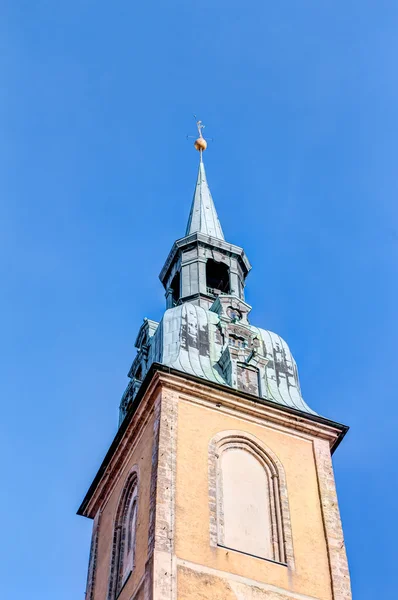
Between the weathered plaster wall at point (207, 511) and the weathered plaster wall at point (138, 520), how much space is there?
91 centimetres

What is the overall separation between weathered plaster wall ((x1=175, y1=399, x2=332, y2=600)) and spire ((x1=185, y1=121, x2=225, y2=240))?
1110cm

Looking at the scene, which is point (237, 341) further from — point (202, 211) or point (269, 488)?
point (202, 211)

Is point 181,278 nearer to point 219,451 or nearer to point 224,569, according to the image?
point 219,451

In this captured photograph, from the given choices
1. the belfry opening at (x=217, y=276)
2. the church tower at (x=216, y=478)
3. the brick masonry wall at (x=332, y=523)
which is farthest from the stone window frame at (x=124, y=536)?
the belfry opening at (x=217, y=276)

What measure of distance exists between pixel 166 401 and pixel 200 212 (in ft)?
45.4

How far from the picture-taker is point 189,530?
77.3ft

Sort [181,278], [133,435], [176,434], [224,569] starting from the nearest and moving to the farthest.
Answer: [224,569]
[176,434]
[133,435]
[181,278]

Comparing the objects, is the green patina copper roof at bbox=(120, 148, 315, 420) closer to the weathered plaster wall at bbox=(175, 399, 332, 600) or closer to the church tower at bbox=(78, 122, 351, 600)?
the church tower at bbox=(78, 122, 351, 600)

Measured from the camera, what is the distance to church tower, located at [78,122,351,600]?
23281mm

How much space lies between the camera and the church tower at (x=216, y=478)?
76.4 ft

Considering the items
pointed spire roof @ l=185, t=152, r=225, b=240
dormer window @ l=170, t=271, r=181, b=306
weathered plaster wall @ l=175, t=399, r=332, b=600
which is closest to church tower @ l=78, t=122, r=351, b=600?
weathered plaster wall @ l=175, t=399, r=332, b=600

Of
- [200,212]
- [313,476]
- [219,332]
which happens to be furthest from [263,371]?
[200,212]

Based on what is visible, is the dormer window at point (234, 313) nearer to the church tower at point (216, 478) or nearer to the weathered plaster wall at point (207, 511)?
the church tower at point (216, 478)

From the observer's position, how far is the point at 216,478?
83.3 feet
